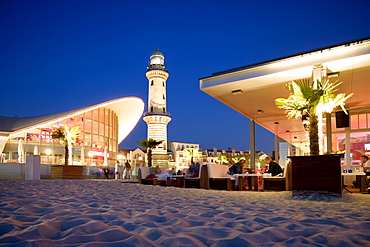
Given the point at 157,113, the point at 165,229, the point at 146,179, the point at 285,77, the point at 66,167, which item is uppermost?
the point at 157,113

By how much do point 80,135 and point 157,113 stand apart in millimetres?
16013

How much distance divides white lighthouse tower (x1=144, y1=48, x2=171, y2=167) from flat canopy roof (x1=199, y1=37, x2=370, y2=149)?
122 feet

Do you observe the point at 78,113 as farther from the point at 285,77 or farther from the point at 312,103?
the point at 312,103

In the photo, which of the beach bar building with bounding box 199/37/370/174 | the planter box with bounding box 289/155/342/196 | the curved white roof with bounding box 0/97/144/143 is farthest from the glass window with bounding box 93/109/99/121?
the planter box with bounding box 289/155/342/196

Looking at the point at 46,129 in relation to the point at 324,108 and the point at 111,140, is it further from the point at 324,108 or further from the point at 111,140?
the point at 324,108

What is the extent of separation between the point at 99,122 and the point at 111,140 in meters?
4.06

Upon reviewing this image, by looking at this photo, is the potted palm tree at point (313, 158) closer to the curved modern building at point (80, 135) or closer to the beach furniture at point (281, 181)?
the beach furniture at point (281, 181)

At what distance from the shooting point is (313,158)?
20.4ft

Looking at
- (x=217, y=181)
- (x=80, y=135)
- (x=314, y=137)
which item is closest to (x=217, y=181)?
(x=217, y=181)

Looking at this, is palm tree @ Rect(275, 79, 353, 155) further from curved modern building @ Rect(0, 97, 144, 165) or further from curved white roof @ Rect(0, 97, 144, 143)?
curved white roof @ Rect(0, 97, 144, 143)

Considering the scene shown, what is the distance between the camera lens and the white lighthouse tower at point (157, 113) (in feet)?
167

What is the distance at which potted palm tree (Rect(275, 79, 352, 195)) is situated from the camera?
237 inches

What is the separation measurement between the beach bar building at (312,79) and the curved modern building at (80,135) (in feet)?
60.2

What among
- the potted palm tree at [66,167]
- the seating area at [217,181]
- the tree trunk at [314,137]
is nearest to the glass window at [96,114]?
the potted palm tree at [66,167]
